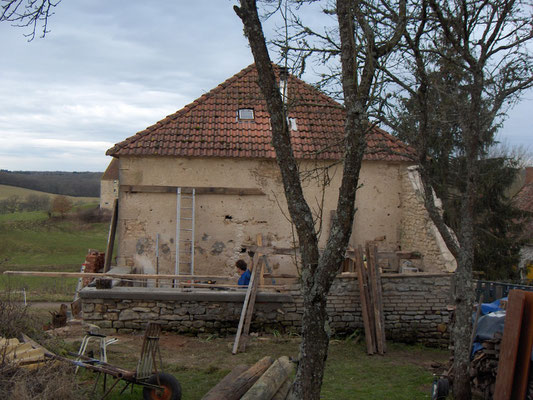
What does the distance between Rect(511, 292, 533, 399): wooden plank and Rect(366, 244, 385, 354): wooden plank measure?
13.1ft

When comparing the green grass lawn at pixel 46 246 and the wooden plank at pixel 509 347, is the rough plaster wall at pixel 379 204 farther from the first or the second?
the green grass lawn at pixel 46 246

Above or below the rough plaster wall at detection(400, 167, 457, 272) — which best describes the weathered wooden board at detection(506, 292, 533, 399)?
below

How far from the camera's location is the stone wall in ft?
35.3

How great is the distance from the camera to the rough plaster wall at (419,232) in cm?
1172

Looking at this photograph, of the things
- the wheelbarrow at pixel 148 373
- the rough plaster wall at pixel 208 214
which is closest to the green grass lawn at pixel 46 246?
the rough plaster wall at pixel 208 214

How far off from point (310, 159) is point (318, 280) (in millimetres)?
9406

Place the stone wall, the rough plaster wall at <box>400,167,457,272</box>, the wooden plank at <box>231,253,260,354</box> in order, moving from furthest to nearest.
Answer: the rough plaster wall at <box>400,167,457,272</box> < the stone wall < the wooden plank at <box>231,253,260,354</box>

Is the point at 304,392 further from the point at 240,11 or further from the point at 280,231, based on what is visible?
the point at 280,231

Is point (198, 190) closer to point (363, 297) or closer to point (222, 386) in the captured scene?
point (363, 297)

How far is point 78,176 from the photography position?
89438 millimetres

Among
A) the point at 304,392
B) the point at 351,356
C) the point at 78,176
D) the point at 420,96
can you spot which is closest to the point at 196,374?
the point at 351,356

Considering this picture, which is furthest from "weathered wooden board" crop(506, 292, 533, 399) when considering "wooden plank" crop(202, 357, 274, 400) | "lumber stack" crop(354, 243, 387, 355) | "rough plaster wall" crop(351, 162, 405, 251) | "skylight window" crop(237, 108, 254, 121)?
"skylight window" crop(237, 108, 254, 121)

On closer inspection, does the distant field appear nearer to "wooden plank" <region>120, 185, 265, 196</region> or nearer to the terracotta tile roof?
the terracotta tile roof

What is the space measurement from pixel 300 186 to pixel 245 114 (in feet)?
34.5
